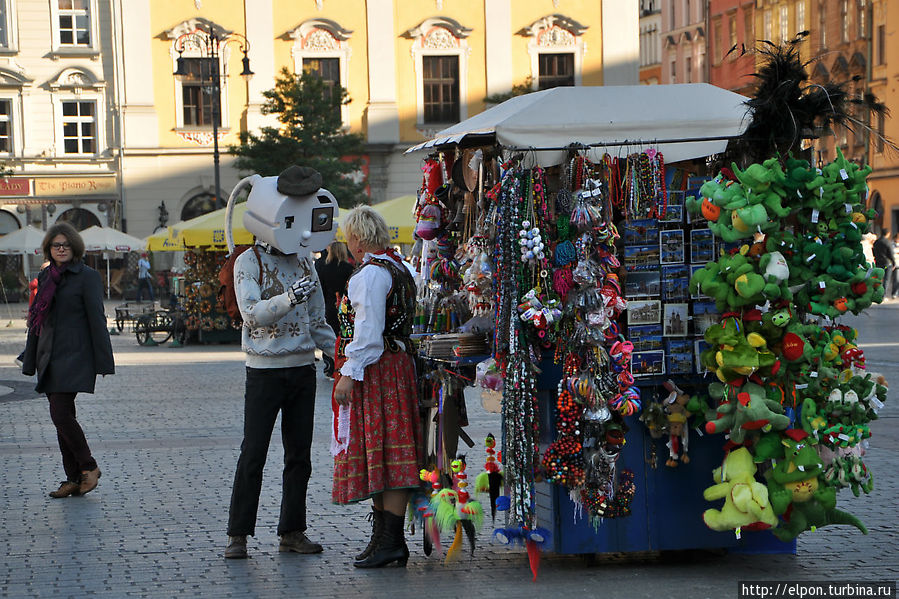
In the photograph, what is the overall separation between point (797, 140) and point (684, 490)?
1749 millimetres

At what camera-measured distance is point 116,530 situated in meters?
7.78

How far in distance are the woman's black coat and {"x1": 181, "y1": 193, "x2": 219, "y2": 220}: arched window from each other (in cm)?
3765

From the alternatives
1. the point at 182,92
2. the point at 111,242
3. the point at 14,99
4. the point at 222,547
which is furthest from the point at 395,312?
the point at 14,99

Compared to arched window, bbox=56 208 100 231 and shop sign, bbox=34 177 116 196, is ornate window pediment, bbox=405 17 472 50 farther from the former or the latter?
arched window, bbox=56 208 100 231

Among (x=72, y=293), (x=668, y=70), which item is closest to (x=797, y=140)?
(x=72, y=293)

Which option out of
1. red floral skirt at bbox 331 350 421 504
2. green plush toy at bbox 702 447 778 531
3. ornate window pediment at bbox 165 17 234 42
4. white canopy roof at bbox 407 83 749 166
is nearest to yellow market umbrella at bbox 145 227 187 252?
red floral skirt at bbox 331 350 421 504

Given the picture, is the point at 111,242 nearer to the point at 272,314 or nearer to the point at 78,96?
the point at 78,96

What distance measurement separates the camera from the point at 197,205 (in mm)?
46594

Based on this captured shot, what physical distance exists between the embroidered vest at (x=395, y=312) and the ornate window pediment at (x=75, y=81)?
136ft

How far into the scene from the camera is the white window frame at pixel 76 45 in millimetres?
46188

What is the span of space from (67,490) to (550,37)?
131 ft

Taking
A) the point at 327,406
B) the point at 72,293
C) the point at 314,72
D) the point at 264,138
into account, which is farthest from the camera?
the point at 314,72

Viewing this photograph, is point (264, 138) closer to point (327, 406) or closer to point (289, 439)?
point (327, 406)

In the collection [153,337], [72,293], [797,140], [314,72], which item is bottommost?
[153,337]
